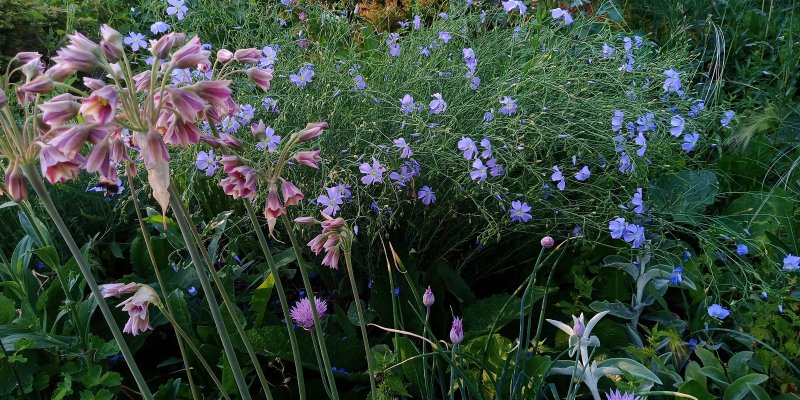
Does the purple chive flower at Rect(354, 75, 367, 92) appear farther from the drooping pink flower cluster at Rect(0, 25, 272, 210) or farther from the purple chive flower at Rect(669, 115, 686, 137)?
the drooping pink flower cluster at Rect(0, 25, 272, 210)

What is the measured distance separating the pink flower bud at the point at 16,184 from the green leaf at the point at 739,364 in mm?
1537

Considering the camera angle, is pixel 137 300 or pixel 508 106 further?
pixel 508 106


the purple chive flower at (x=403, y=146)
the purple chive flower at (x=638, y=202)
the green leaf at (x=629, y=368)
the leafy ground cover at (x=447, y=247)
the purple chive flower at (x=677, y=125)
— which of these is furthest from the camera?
the purple chive flower at (x=677, y=125)

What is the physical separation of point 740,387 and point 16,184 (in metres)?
1.48

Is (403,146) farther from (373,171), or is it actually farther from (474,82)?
(474,82)

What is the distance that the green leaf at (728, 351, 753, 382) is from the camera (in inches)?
68.1

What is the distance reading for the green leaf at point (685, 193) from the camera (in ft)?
7.20

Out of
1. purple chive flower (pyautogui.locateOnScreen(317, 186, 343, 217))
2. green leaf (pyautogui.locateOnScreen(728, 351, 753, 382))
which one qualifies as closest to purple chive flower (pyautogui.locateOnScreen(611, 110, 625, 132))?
green leaf (pyautogui.locateOnScreen(728, 351, 753, 382))

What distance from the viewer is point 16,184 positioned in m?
0.87

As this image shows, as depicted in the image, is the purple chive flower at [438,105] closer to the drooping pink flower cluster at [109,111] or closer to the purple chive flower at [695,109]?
the purple chive flower at [695,109]

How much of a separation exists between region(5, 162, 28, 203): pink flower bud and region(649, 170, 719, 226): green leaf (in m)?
1.73

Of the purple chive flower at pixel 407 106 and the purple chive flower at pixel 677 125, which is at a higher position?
the purple chive flower at pixel 407 106

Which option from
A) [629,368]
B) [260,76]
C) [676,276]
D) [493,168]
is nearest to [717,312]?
[676,276]

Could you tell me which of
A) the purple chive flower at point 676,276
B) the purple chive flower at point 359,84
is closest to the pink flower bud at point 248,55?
the purple chive flower at point 359,84
